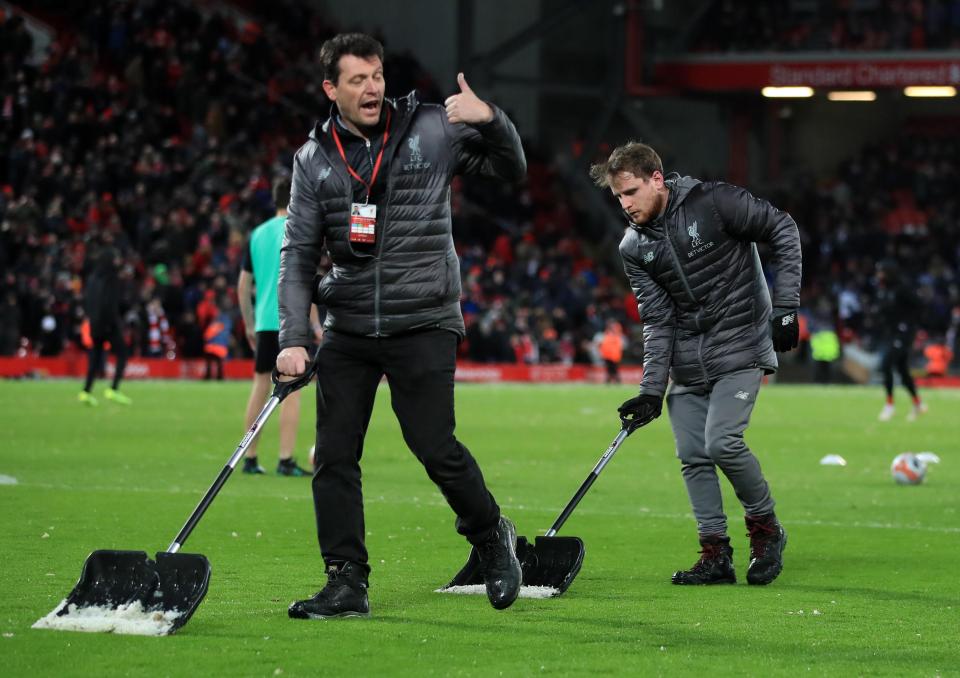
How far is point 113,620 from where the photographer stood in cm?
682

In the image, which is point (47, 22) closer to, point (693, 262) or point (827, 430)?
point (827, 430)

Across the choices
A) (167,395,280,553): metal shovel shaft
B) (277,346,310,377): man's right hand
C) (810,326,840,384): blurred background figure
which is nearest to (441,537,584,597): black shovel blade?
(167,395,280,553): metal shovel shaft

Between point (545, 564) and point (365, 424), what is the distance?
122cm

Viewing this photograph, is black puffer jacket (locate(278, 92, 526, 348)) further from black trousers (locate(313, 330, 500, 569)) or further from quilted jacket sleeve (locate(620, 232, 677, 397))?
quilted jacket sleeve (locate(620, 232, 677, 397))

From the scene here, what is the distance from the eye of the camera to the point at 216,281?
3350cm

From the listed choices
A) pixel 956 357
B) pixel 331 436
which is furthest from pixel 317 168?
pixel 956 357

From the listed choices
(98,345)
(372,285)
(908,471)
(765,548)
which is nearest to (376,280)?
(372,285)

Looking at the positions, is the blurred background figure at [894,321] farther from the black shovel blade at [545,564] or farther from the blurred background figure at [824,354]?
the black shovel blade at [545,564]

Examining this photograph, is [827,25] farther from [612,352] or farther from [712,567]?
[712,567]

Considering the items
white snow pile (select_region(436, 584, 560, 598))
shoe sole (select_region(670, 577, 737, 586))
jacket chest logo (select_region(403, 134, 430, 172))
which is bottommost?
shoe sole (select_region(670, 577, 737, 586))

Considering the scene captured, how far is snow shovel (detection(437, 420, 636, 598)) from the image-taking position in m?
8.04

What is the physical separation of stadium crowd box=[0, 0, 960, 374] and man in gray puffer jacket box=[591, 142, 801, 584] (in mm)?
23419

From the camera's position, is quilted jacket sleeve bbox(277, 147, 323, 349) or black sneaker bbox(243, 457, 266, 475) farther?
black sneaker bbox(243, 457, 266, 475)

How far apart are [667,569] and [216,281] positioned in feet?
82.7
